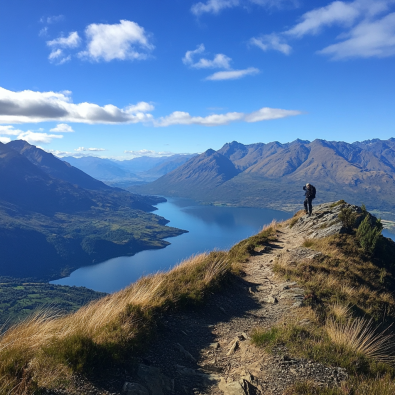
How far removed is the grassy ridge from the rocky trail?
16.2 inches

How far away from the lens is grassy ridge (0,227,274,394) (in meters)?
4.56

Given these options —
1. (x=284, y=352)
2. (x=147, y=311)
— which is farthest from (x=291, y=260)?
(x=147, y=311)

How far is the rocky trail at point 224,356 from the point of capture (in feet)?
17.9

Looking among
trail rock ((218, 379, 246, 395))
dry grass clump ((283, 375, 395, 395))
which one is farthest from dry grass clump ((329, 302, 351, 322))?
trail rock ((218, 379, 246, 395))

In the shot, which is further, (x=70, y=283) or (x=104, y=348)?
(x=70, y=283)

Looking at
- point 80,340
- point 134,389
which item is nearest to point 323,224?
point 134,389

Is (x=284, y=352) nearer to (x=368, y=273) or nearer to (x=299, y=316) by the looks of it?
(x=299, y=316)

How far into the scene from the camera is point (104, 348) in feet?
18.0

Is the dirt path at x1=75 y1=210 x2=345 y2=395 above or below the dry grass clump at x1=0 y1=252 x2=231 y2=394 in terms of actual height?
below

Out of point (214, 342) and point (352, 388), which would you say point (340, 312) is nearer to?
point (352, 388)

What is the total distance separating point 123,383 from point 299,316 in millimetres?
6308

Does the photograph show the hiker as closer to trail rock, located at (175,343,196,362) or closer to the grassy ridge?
the grassy ridge

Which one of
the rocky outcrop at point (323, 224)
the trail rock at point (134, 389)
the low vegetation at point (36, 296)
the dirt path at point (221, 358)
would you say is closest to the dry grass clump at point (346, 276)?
the rocky outcrop at point (323, 224)

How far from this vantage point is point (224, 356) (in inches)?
271
